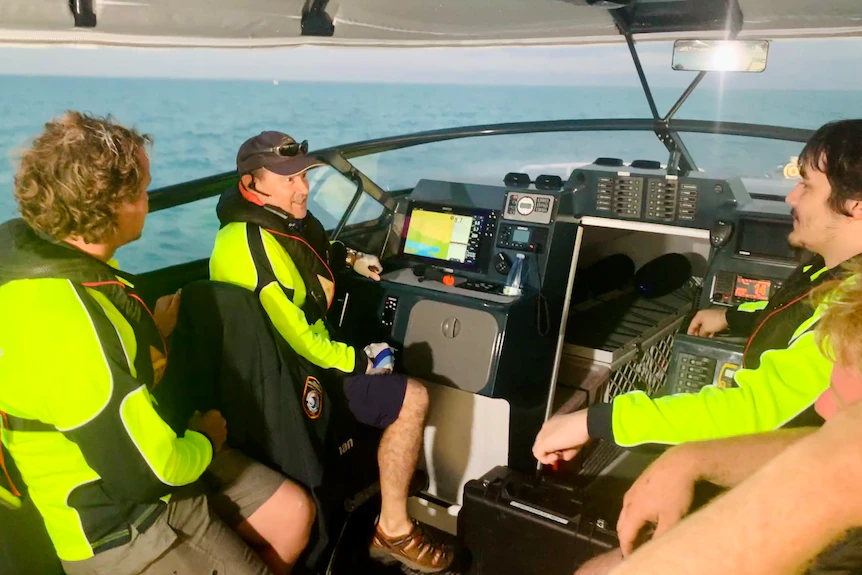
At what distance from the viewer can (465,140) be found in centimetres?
310

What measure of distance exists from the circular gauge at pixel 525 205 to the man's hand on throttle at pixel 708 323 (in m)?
0.64

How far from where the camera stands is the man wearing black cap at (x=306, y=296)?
175 cm

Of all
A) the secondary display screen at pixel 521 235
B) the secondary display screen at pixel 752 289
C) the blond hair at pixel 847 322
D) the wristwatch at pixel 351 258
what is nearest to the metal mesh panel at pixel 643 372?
the secondary display screen at pixel 752 289

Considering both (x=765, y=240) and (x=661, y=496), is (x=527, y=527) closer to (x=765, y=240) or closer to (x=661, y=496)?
(x=661, y=496)

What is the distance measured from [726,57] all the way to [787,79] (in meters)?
0.64

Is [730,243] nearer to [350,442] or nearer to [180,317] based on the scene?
[350,442]

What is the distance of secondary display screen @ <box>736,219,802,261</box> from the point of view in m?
1.83

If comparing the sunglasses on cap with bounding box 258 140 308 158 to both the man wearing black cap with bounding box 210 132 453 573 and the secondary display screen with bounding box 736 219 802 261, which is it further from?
the secondary display screen with bounding box 736 219 802 261

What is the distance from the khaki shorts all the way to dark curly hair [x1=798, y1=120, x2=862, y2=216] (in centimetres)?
145

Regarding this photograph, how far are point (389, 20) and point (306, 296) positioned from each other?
1.22 meters

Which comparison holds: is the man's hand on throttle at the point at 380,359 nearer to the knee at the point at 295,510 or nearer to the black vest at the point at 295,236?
the black vest at the point at 295,236

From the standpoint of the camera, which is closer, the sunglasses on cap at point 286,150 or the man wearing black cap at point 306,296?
the man wearing black cap at point 306,296

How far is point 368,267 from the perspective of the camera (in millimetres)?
2197

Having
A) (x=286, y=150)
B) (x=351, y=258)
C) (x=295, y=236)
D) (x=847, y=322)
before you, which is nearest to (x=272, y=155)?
(x=286, y=150)
